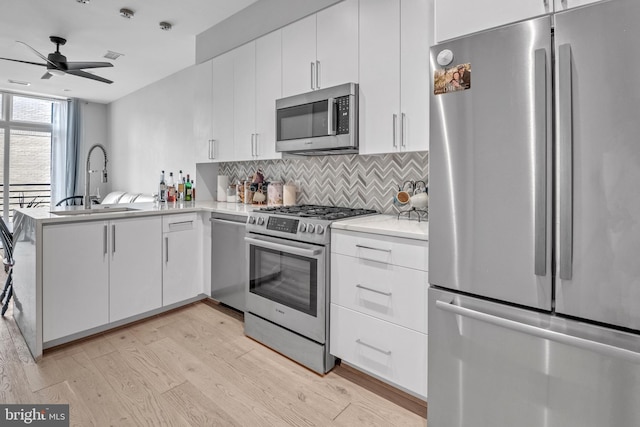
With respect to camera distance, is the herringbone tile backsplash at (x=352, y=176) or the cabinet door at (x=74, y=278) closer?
the cabinet door at (x=74, y=278)

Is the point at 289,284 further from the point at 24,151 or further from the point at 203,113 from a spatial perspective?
the point at 24,151

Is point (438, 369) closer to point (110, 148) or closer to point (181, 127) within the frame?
point (181, 127)

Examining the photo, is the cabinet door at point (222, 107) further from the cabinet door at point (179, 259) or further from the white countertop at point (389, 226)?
the white countertop at point (389, 226)

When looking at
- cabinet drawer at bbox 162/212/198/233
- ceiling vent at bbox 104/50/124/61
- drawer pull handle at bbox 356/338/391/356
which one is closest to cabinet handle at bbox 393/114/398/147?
drawer pull handle at bbox 356/338/391/356

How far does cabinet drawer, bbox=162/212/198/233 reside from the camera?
285 centimetres

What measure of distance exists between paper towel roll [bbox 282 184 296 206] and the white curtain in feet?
16.7

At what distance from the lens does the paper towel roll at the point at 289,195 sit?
118 inches

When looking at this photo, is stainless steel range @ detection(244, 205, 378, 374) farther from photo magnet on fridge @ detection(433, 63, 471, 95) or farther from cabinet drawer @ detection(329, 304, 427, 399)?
photo magnet on fridge @ detection(433, 63, 471, 95)

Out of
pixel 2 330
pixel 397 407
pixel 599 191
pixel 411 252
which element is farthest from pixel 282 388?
pixel 2 330

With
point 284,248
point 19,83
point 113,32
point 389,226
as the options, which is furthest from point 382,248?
point 19,83

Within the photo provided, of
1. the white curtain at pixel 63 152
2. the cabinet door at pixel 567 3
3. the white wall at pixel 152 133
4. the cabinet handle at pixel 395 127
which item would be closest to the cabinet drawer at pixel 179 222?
the white wall at pixel 152 133

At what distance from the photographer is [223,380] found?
6.61 feet

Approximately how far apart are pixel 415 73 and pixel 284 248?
4.24 feet

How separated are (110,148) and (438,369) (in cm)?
696
